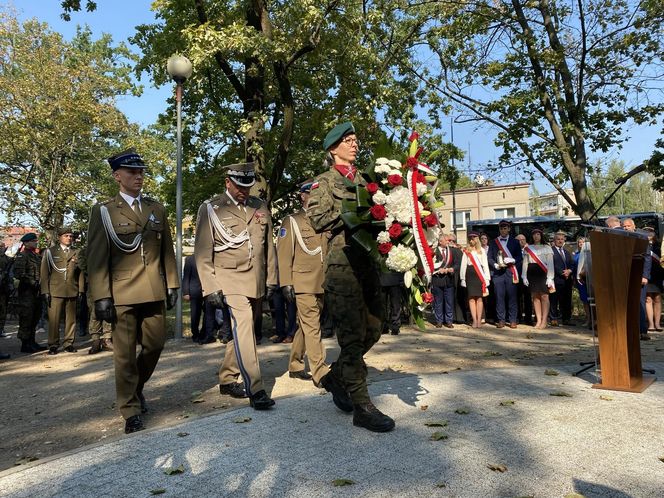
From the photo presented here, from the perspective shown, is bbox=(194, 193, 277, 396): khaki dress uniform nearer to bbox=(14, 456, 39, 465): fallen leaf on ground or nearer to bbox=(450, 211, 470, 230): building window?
bbox=(14, 456, 39, 465): fallen leaf on ground

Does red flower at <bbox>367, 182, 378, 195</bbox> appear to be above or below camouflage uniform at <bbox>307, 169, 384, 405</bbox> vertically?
above

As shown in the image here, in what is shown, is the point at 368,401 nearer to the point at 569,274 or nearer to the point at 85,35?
the point at 569,274

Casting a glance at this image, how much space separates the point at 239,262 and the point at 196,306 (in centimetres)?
597

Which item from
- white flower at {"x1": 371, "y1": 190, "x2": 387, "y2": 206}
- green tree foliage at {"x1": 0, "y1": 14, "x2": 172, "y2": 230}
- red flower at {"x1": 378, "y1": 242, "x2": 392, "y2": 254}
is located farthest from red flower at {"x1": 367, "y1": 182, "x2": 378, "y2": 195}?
green tree foliage at {"x1": 0, "y1": 14, "x2": 172, "y2": 230}

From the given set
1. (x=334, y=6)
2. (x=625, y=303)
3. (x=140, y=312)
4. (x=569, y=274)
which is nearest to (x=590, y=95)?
(x=569, y=274)

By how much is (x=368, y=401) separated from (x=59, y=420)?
3127 millimetres

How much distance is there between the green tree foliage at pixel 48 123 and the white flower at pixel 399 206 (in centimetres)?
1685

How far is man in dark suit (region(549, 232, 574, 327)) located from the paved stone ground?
7.09 metres

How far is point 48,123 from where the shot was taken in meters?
21.7

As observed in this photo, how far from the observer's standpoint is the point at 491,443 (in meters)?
3.96

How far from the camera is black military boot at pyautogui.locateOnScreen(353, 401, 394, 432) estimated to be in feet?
14.0

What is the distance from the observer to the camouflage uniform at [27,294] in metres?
10.5

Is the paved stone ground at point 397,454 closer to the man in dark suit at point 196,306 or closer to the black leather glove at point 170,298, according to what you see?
the black leather glove at point 170,298

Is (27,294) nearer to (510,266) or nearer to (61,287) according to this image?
(61,287)
